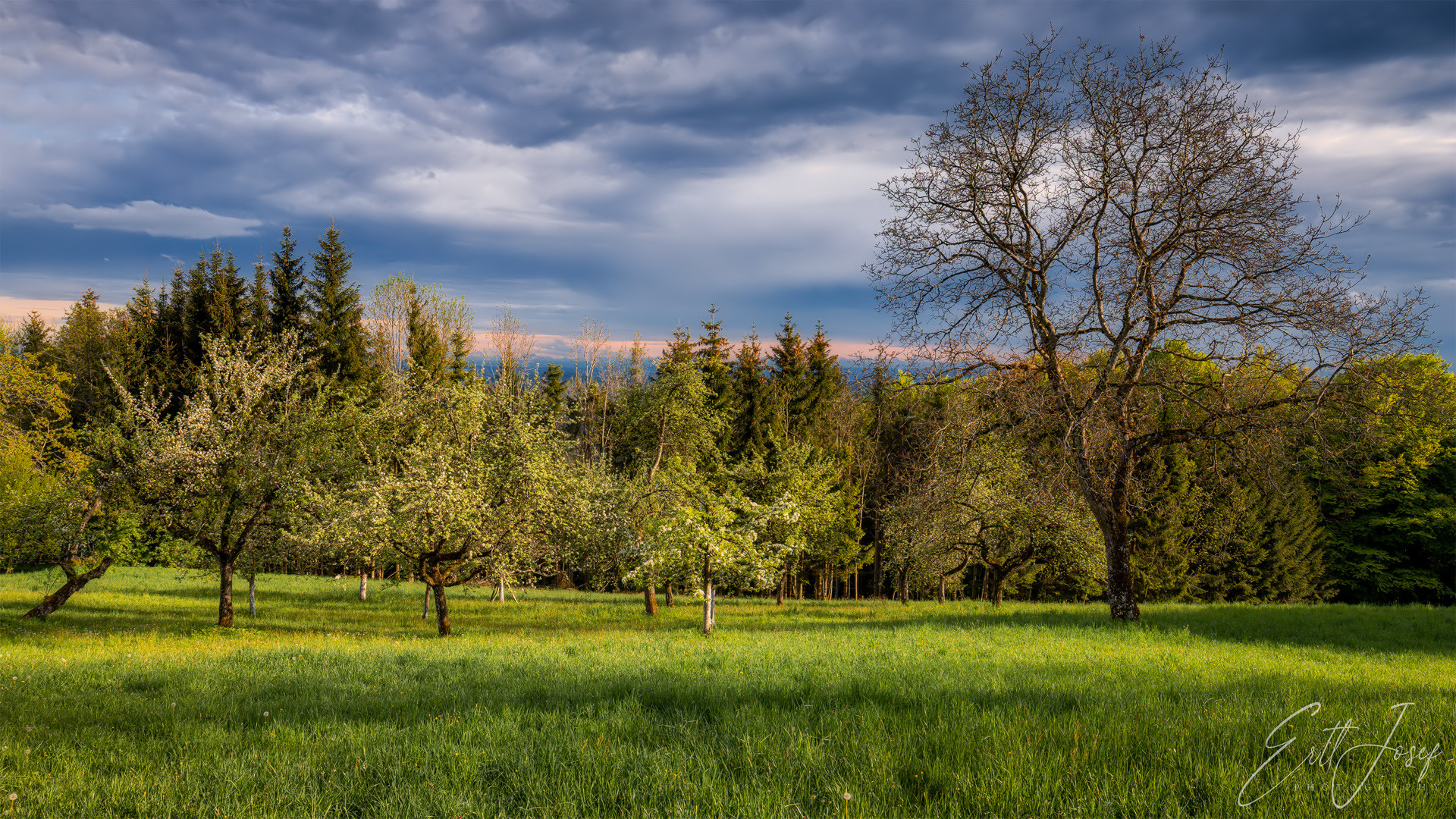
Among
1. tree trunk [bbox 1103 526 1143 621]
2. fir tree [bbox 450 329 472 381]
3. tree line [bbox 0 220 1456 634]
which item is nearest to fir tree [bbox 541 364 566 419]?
fir tree [bbox 450 329 472 381]

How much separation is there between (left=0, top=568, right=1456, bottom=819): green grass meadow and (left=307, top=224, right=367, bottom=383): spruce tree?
124 feet

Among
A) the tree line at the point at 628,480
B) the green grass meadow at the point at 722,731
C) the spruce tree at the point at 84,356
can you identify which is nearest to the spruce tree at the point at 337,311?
the tree line at the point at 628,480

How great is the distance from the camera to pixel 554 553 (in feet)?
77.5

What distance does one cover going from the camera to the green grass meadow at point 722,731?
462 cm

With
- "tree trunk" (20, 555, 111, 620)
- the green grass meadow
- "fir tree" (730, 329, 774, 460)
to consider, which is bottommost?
"tree trunk" (20, 555, 111, 620)

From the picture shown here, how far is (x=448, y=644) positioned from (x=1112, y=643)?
45.7 feet

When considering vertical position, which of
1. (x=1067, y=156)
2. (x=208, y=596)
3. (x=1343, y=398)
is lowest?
(x=208, y=596)

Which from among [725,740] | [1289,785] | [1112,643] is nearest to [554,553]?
[1112,643]

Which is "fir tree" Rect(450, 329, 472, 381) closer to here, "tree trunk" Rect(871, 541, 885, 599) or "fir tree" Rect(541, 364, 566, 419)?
"fir tree" Rect(541, 364, 566, 419)

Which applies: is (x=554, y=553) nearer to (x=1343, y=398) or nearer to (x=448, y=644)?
→ (x=448, y=644)

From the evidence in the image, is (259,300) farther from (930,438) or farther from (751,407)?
(930,438)

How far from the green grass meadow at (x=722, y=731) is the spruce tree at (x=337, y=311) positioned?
37.8 metres

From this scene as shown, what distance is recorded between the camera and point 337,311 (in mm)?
Answer: 48875

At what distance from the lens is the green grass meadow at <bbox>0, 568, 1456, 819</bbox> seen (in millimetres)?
4617
